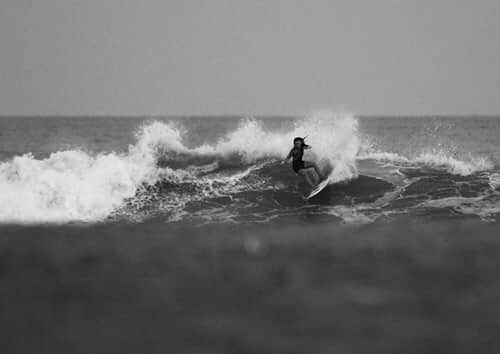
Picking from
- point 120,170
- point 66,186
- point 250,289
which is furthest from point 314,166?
point 250,289

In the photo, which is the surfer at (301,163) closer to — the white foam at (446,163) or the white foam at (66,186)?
the white foam at (66,186)

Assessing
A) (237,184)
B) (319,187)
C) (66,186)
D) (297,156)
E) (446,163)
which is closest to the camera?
(66,186)

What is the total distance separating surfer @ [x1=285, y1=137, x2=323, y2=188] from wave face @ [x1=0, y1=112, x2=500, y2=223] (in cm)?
44

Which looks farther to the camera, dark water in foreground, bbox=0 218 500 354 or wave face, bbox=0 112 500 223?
wave face, bbox=0 112 500 223

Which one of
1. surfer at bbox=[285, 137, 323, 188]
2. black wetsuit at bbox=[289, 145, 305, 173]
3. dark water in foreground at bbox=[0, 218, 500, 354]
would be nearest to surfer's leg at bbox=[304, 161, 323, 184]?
surfer at bbox=[285, 137, 323, 188]

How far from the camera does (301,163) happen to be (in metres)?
13.5

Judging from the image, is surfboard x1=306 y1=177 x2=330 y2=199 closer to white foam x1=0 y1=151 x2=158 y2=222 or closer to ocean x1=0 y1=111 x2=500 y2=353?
white foam x1=0 y1=151 x2=158 y2=222

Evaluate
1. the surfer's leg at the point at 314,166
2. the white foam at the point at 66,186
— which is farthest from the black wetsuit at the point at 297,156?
the white foam at the point at 66,186

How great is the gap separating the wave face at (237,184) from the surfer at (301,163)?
1.44 feet

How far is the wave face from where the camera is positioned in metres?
12.4

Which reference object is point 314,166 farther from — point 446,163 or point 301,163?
point 446,163

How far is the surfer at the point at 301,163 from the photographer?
13094mm

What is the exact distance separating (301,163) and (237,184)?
2167 mm

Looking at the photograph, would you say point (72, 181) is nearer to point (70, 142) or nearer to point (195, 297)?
point (195, 297)
